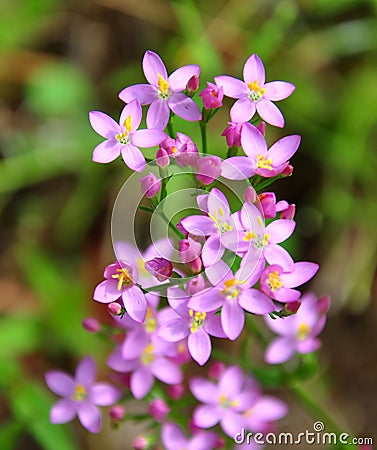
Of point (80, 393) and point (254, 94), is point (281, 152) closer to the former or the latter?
point (254, 94)

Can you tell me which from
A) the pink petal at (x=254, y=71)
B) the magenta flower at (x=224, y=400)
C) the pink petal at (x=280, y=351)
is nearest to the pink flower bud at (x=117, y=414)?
the magenta flower at (x=224, y=400)

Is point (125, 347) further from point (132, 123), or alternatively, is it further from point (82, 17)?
point (82, 17)

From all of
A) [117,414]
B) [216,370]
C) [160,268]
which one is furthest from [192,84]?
[117,414]

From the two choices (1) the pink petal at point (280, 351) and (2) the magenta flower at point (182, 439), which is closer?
(2) the magenta flower at point (182, 439)

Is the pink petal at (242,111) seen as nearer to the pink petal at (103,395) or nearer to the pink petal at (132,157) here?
the pink petal at (132,157)

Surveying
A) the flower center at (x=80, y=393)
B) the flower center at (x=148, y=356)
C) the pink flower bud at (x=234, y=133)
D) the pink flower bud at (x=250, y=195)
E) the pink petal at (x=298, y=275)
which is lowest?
the flower center at (x=80, y=393)

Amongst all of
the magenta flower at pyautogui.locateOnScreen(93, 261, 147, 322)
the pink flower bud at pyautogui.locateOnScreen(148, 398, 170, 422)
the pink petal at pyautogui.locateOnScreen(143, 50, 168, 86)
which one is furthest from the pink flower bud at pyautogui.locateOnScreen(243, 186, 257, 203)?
the pink flower bud at pyautogui.locateOnScreen(148, 398, 170, 422)

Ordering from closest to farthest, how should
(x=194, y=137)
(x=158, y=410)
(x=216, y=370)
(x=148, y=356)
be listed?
(x=158, y=410), (x=148, y=356), (x=216, y=370), (x=194, y=137)
